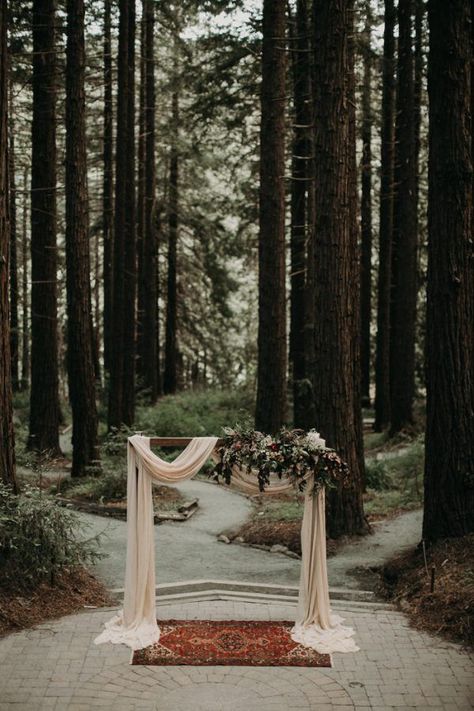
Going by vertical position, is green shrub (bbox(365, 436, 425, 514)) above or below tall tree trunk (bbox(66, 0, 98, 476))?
below

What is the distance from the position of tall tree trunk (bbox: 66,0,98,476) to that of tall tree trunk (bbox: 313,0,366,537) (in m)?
5.56

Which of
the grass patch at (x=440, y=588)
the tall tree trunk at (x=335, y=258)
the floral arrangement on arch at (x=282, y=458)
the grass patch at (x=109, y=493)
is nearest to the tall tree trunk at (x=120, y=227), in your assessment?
the grass patch at (x=109, y=493)

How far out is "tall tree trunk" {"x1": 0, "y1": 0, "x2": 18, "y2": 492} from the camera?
9.24m

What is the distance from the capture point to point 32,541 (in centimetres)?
920

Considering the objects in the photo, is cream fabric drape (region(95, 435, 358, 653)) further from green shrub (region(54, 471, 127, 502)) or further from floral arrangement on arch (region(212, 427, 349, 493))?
green shrub (region(54, 471, 127, 502))

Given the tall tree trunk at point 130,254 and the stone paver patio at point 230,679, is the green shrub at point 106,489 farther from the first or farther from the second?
the stone paver patio at point 230,679

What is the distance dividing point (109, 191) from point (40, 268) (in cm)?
902

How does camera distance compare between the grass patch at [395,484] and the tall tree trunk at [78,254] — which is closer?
the grass patch at [395,484]

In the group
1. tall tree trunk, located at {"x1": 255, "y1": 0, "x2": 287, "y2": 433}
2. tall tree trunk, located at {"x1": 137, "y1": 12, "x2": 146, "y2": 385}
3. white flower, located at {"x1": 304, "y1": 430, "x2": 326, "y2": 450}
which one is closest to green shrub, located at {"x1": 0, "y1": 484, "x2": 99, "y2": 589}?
white flower, located at {"x1": 304, "y1": 430, "x2": 326, "y2": 450}

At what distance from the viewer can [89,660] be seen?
7602 mm

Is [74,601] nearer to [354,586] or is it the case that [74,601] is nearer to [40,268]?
[354,586]

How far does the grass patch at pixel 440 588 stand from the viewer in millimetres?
8492

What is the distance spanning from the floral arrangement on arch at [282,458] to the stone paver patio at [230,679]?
1786 millimetres

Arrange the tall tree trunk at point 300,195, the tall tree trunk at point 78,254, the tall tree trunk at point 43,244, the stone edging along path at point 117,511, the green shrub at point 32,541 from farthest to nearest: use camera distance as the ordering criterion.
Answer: the tall tree trunk at point 300,195, the tall tree trunk at point 43,244, the tall tree trunk at point 78,254, the stone edging along path at point 117,511, the green shrub at point 32,541
